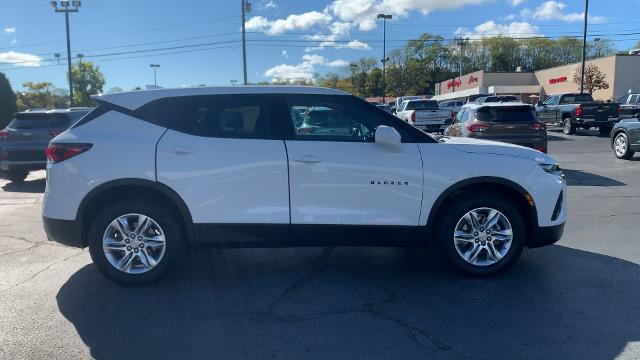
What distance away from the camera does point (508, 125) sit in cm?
1117

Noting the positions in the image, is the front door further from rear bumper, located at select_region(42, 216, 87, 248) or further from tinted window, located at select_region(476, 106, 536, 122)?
tinted window, located at select_region(476, 106, 536, 122)

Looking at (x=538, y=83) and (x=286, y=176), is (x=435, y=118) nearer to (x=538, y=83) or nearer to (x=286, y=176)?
(x=286, y=176)

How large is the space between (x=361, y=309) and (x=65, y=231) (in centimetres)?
277

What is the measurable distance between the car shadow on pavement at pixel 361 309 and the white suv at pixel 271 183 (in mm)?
381

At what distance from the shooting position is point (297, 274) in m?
5.07

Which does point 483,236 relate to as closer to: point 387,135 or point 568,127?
point 387,135

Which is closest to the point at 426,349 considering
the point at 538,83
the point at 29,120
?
the point at 29,120

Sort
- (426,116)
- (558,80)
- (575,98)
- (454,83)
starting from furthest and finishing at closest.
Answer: (454,83) → (558,80) → (575,98) → (426,116)

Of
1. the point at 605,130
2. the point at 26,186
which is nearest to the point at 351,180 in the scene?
the point at 26,186

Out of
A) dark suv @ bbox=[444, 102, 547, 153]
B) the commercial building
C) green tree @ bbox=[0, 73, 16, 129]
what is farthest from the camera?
the commercial building

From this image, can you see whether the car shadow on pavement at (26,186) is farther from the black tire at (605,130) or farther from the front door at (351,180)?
the black tire at (605,130)

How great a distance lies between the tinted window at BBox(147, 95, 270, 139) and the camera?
185 inches

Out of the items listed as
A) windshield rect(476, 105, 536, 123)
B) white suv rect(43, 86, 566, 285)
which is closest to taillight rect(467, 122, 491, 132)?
windshield rect(476, 105, 536, 123)

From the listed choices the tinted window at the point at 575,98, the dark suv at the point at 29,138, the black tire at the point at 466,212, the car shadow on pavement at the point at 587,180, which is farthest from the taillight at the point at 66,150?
the tinted window at the point at 575,98
